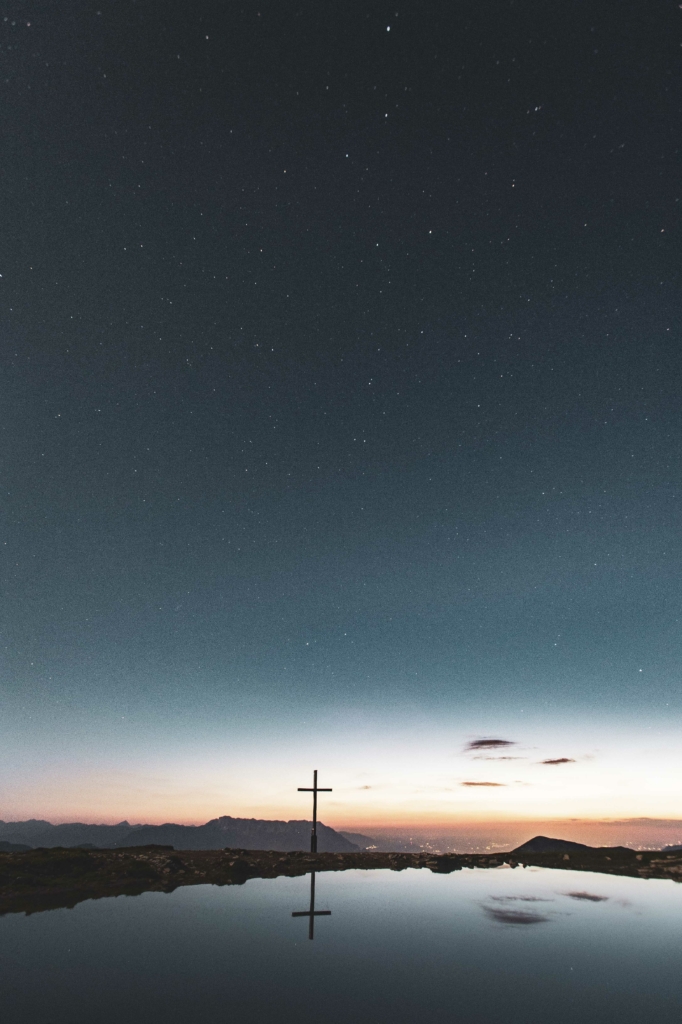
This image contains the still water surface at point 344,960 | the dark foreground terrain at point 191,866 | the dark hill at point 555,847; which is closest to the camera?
the still water surface at point 344,960

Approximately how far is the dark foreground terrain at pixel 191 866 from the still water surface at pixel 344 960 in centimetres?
246

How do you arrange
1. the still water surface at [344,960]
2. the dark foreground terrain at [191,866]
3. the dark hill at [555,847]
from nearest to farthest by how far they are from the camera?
1. the still water surface at [344,960]
2. the dark foreground terrain at [191,866]
3. the dark hill at [555,847]

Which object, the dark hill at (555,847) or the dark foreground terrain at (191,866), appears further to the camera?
the dark hill at (555,847)

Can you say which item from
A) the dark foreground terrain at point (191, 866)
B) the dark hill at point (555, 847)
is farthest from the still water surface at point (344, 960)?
the dark hill at point (555, 847)

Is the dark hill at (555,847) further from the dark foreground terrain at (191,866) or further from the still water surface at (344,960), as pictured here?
the still water surface at (344,960)

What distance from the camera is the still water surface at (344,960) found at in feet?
35.9

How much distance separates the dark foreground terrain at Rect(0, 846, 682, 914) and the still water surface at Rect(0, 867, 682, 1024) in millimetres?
2456

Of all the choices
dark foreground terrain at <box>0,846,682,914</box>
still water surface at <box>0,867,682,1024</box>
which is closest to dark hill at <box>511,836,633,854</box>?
dark foreground terrain at <box>0,846,682,914</box>

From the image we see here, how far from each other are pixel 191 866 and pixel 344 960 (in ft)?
58.1

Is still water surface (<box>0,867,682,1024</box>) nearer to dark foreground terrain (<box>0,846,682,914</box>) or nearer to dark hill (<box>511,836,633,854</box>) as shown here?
dark foreground terrain (<box>0,846,682,914</box>)

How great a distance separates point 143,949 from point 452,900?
13611mm

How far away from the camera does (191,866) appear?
95.7 feet

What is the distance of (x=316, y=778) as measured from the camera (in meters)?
39.5

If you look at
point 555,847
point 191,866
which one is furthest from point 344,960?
point 555,847
